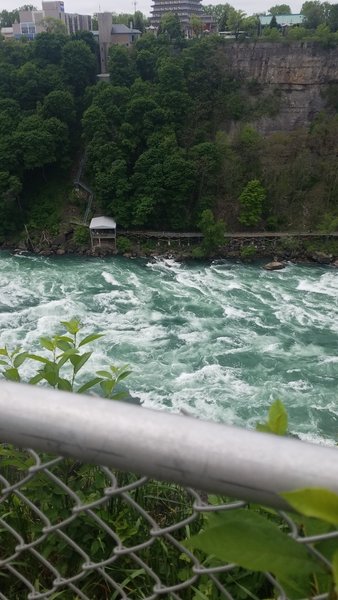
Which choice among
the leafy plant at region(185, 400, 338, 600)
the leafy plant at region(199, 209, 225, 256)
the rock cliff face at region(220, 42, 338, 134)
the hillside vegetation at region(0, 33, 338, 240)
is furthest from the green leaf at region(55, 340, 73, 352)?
the rock cliff face at region(220, 42, 338, 134)

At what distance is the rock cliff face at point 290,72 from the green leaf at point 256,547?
72.3ft

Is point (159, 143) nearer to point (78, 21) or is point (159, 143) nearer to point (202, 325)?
point (202, 325)

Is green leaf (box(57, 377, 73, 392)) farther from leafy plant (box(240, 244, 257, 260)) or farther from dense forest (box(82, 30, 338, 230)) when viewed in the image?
dense forest (box(82, 30, 338, 230))

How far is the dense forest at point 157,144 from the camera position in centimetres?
1778

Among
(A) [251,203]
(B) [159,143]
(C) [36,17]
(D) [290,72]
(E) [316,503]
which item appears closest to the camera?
(E) [316,503]

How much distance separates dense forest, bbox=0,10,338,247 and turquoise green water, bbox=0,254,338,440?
283cm

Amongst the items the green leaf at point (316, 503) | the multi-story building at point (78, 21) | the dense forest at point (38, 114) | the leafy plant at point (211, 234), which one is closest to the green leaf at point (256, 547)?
the green leaf at point (316, 503)

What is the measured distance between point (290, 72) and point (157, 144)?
7.63 meters

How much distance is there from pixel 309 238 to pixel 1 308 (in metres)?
10.4

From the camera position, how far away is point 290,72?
2145 centimetres

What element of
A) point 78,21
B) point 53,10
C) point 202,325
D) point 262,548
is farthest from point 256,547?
point 78,21

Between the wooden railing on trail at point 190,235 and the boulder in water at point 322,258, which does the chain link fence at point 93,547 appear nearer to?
the boulder in water at point 322,258

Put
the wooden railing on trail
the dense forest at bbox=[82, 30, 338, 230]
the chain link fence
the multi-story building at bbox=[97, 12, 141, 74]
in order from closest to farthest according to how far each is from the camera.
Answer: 1. the chain link fence
2. the wooden railing on trail
3. the dense forest at bbox=[82, 30, 338, 230]
4. the multi-story building at bbox=[97, 12, 141, 74]

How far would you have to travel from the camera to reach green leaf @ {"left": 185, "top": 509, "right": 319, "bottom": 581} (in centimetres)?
58
